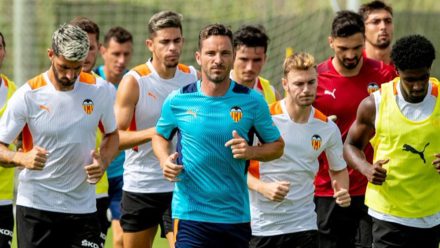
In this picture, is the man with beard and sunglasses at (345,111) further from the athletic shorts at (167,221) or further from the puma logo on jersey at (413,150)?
the puma logo on jersey at (413,150)

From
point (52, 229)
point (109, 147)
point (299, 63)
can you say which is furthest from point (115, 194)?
point (299, 63)

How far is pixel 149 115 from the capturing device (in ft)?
34.3

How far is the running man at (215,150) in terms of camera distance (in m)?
8.22

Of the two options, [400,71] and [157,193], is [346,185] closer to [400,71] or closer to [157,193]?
[400,71]

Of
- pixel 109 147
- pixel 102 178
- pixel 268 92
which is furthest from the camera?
pixel 102 178

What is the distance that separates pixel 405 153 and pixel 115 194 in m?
5.31

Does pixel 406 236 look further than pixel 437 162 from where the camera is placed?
Yes

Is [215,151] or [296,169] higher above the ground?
[215,151]

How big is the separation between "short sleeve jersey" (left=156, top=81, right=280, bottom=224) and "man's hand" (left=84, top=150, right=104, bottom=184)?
0.68 m

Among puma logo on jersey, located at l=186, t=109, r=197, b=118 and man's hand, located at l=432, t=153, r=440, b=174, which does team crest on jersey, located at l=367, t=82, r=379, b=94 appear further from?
puma logo on jersey, located at l=186, t=109, r=197, b=118

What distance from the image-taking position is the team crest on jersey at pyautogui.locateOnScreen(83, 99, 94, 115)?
29.5 feet

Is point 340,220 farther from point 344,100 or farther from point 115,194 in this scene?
point 115,194

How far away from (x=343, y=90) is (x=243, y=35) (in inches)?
40.7

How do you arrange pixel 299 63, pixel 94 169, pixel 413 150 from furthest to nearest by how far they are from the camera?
1. pixel 299 63
2. pixel 94 169
3. pixel 413 150
